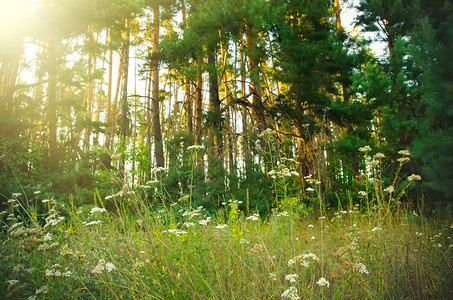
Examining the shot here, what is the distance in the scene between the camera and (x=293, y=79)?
317 inches

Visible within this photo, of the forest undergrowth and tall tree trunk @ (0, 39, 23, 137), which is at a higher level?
tall tree trunk @ (0, 39, 23, 137)

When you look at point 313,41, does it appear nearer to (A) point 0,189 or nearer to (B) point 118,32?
(B) point 118,32

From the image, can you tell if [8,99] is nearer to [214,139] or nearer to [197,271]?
[214,139]

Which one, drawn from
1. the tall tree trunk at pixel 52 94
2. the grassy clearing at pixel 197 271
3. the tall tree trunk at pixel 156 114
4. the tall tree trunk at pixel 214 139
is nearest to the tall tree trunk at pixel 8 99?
the tall tree trunk at pixel 52 94

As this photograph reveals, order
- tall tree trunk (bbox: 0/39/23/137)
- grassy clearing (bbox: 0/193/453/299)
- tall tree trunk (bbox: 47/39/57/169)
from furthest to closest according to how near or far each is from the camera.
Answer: tall tree trunk (bbox: 47/39/57/169) → tall tree trunk (bbox: 0/39/23/137) → grassy clearing (bbox: 0/193/453/299)

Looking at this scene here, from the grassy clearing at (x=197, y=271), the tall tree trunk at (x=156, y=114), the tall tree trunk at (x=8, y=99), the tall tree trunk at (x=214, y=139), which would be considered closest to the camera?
the grassy clearing at (x=197, y=271)

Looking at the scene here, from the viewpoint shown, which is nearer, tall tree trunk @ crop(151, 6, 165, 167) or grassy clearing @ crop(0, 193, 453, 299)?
grassy clearing @ crop(0, 193, 453, 299)

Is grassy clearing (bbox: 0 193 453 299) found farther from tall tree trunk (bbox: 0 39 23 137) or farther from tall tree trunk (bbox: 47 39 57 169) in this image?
tall tree trunk (bbox: 47 39 57 169)

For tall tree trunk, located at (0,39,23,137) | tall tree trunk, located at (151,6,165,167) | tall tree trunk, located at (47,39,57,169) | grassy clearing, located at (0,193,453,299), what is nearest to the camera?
grassy clearing, located at (0,193,453,299)

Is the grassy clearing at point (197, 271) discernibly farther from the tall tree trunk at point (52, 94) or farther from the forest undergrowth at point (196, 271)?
the tall tree trunk at point (52, 94)

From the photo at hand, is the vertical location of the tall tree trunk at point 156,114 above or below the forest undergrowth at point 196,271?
above

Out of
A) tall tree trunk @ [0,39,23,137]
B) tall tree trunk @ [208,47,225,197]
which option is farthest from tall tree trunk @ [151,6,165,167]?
tall tree trunk @ [0,39,23,137]

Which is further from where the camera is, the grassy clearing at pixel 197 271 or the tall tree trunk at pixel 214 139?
the tall tree trunk at pixel 214 139

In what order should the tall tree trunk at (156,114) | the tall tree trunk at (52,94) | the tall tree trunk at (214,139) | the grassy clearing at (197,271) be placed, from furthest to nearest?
the tall tree trunk at (156,114)
the tall tree trunk at (52,94)
the tall tree trunk at (214,139)
the grassy clearing at (197,271)
